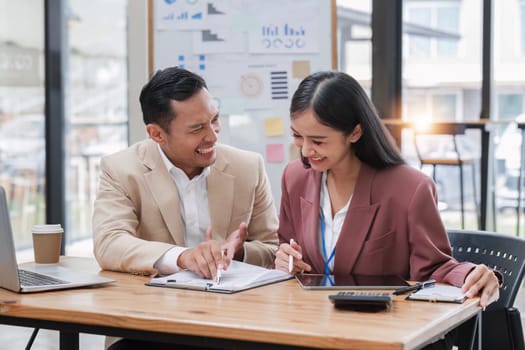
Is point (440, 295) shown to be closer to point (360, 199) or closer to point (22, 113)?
point (360, 199)

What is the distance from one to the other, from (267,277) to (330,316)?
0.46 m

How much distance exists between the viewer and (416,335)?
1686 millimetres

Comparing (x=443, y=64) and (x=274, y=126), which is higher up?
(x=443, y=64)

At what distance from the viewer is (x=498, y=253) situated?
2.50 meters

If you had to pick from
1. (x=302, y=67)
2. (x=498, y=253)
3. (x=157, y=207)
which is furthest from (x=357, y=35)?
(x=498, y=253)

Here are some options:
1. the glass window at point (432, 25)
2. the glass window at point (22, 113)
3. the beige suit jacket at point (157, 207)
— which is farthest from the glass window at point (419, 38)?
the beige suit jacket at point (157, 207)

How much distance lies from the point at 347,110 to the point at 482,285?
0.64 metres

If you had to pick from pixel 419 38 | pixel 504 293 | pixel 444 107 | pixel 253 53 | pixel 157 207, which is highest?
pixel 419 38

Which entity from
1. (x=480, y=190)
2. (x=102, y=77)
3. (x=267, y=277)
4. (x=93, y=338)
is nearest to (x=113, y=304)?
(x=267, y=277)

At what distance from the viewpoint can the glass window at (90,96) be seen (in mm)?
6387

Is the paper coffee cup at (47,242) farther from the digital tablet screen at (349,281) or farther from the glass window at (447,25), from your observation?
the glass window at (447,25)

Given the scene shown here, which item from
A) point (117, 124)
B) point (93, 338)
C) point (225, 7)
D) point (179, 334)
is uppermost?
point (225, 7)

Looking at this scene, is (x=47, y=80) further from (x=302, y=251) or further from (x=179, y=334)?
(x=179, y=334)

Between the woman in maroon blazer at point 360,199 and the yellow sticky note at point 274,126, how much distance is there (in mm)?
1988
